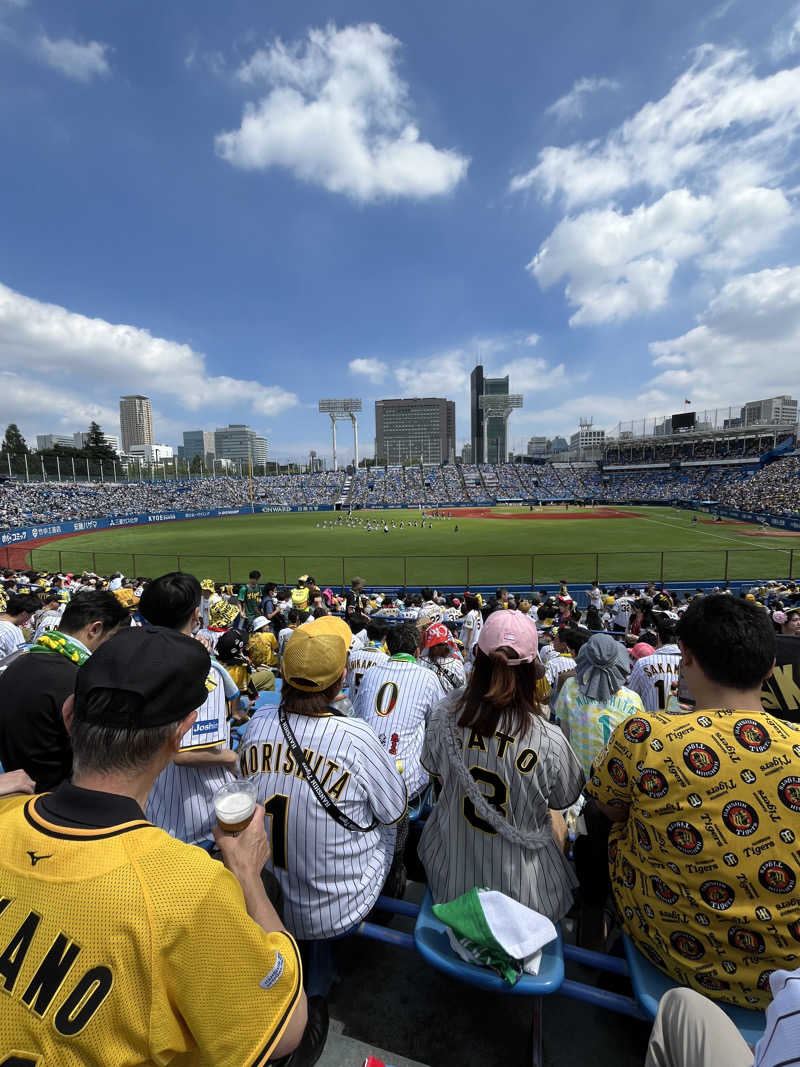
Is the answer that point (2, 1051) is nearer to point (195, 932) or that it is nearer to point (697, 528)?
point (195, 932)

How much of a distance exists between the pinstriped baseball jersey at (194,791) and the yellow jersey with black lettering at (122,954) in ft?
5.71

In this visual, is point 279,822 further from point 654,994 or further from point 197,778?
point 654,994

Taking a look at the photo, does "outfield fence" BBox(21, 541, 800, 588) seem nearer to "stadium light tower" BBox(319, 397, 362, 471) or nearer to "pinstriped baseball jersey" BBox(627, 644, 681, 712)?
"pinstriped baseball jersey" BBox(627, 644, 681, 712)

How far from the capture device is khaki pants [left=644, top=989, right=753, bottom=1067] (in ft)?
5.18

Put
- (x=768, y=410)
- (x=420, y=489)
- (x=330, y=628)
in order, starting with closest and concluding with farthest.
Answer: (x=330, y=628) < (x=420, y=489) < (x=768, y=410)

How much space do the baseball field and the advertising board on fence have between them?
4131mm

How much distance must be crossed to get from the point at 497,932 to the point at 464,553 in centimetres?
2640

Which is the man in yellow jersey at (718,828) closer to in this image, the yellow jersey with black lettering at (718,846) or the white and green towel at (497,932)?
the yellow jersey with black lettering at (718,846)

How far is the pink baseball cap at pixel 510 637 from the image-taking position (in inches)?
97.0

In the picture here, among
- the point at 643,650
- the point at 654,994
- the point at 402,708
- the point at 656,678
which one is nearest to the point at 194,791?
the point at 402,708

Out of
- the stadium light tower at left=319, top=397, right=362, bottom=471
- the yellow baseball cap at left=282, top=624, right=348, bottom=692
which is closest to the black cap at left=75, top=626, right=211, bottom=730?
the yellow baseball cap at left=282, top=624, right=348, bottom=692

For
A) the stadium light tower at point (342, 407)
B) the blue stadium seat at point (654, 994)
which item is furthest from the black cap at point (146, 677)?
the stadium light tower at point (342, 407)

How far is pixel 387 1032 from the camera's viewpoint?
255 cm

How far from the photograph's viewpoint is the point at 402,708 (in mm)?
3814
